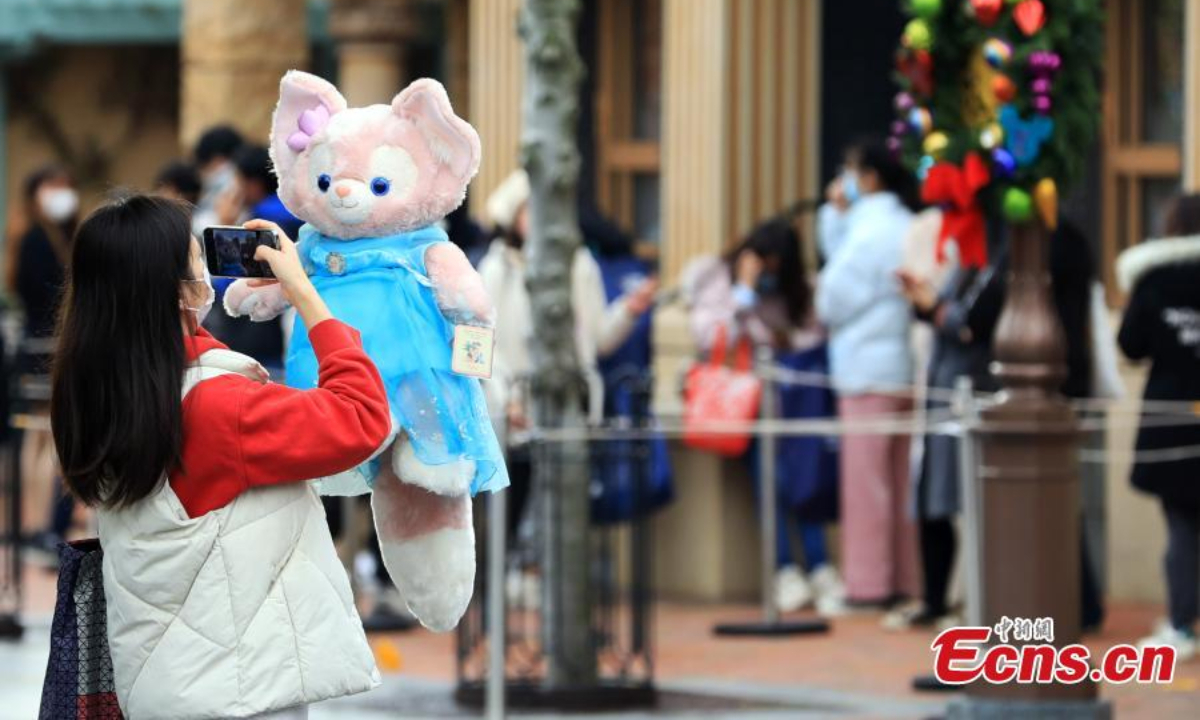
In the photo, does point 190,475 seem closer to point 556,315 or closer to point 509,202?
point 556,315

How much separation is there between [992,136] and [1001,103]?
0.38 ft

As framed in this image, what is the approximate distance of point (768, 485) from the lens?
11.4m

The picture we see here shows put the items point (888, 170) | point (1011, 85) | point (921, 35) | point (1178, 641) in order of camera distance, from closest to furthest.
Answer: point (1011, 85), point (921, 35), point (1178, 641), point (888, 170)

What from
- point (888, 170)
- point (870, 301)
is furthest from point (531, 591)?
point (888, 170)

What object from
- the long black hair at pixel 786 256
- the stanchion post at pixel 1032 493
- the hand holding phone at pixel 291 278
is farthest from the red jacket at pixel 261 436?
the long black hair at pixel 786 256

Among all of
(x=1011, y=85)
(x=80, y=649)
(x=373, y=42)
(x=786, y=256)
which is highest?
(x=373, y=42)

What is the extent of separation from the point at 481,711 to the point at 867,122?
17.1ft

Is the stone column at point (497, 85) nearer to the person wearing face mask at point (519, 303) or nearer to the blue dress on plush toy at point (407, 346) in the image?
the person wearing face mask at point (519, 303)

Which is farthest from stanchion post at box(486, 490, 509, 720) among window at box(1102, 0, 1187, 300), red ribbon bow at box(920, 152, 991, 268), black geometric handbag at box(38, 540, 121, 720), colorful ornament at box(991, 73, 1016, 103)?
window at box(1102, 0, 1187, 300)

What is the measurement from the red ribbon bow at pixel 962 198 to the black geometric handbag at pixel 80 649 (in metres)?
4.38

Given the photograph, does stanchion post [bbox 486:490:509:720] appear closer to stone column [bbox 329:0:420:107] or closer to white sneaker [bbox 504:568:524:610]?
white sneaker [bbox 504:568:524:610]

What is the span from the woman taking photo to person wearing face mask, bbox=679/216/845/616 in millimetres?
7356

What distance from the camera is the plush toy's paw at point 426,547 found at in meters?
5.30

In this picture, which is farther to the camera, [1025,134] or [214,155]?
[214,155]
